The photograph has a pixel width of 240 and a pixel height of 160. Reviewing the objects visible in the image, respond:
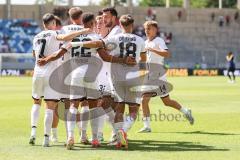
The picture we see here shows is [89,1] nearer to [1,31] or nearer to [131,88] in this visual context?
[1,31]

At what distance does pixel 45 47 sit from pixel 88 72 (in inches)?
42.3

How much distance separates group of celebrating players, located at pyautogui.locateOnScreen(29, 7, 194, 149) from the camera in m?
12.6

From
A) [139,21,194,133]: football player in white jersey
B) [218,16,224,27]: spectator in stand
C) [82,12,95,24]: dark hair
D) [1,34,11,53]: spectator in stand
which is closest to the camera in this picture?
[82,12,95,24]: dark hair

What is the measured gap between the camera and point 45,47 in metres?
13.1

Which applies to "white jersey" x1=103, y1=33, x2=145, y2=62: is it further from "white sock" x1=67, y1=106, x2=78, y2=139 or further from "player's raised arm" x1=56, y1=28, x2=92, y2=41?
"white sock" x1=67, y1=106, x2=78, y2=139

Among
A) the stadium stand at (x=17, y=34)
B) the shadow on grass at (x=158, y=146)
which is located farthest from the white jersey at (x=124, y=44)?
the stadium stand at (x=17, y=34)

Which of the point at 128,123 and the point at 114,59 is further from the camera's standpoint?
the point at 128,123

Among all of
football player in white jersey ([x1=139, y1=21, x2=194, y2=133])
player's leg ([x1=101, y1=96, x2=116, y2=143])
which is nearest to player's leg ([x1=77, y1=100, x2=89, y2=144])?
player's leg ([x1=101, y1=96, x2=116, y2=143])

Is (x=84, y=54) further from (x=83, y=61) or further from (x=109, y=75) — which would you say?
(x=109, y=75)

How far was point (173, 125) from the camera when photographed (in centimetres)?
1792

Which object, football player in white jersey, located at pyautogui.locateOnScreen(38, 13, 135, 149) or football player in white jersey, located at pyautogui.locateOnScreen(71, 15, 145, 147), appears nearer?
football player in white jersey, located at pyautogui.locateOnScreen(38, 13, 135, 149)

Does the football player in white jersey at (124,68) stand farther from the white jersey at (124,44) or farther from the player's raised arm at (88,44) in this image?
the player's raised arm at (88,44)

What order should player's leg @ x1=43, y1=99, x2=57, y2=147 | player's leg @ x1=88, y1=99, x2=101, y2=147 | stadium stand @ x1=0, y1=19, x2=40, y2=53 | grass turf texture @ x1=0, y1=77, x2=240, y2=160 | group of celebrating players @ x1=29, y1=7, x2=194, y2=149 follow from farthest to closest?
stadium stand @ x1=0, y1=19, x2=40, y2=53, player's leg @ x1=88, y1=99, x2=101, y2=147, player's leg @ x1=43, y1=99, x2=57, y2=147, group of celebrating players @ x1=29, y1=7, x2=194, y2=149, grass turf texture @ x1=0, y1=77, x2=240, y2=160

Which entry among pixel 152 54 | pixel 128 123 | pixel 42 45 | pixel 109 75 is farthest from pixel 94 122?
pixel 152 54
